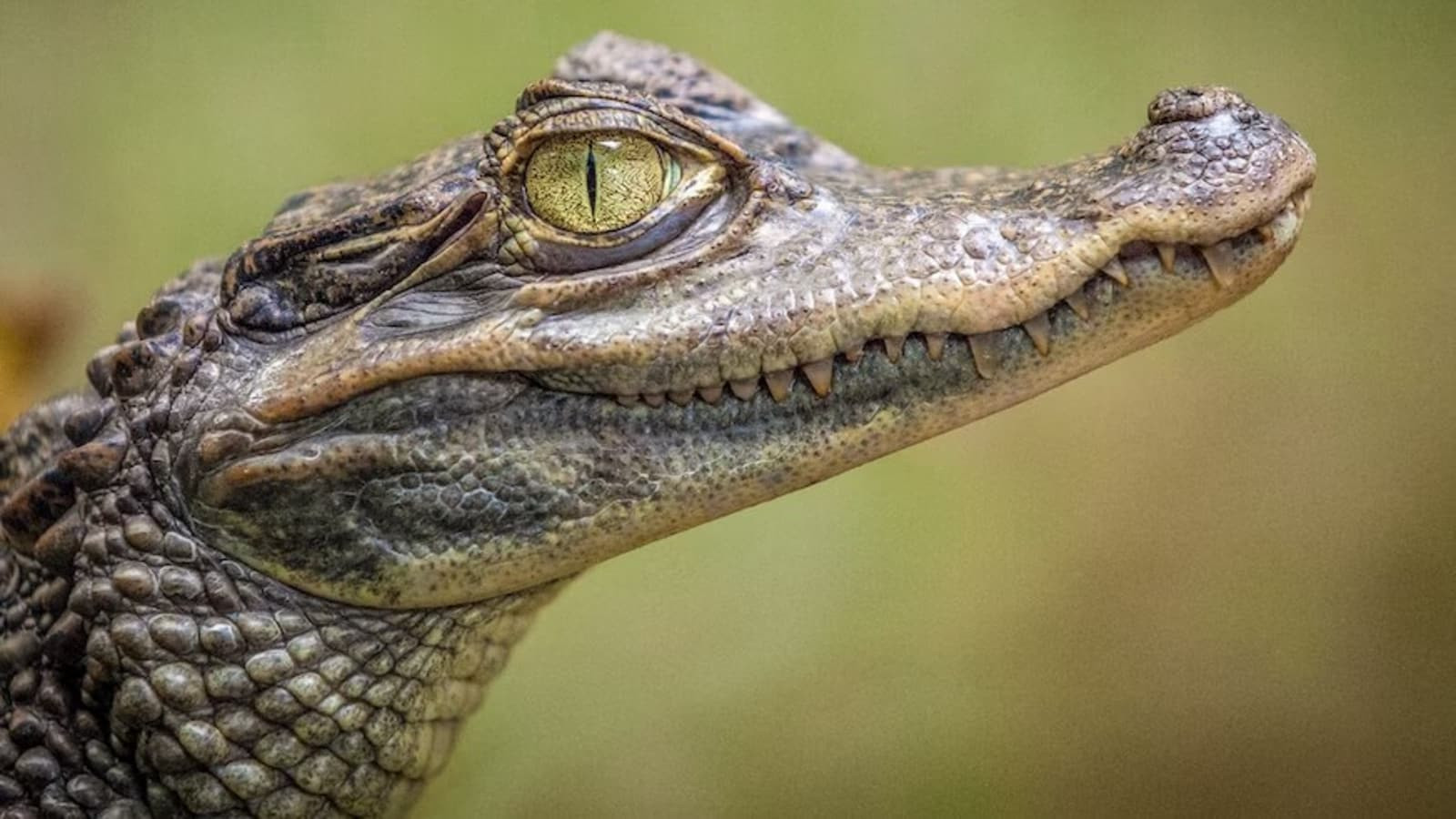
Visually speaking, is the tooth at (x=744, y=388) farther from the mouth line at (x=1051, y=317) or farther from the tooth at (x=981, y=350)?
the tooth at (x=981, y=350)

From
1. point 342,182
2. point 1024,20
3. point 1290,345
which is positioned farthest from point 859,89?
point 342,182

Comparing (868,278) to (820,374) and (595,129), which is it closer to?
(820,374)

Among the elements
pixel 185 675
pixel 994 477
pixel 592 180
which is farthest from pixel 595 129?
pixel 994 477

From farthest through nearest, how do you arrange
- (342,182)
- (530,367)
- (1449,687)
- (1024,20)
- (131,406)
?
(1024,20) < (1449,687) < (342,182) < (131,406) < (530,367)

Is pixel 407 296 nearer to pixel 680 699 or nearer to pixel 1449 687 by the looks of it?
pixel 680 699

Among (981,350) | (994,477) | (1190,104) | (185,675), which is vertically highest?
(1190,104)

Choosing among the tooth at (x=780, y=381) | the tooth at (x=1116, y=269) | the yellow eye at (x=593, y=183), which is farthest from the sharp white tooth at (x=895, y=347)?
the yellow eye at (x=593, y=183)

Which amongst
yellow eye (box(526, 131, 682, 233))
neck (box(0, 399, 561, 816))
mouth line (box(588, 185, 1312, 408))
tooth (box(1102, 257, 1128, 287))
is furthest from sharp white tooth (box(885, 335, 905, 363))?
neck (box(0, 399, 561, 816))
